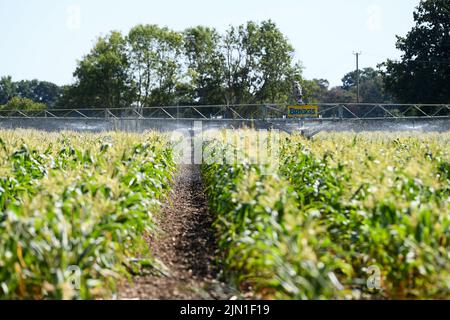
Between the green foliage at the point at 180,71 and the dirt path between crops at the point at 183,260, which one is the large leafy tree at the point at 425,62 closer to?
the green foliage at the point at 180,71

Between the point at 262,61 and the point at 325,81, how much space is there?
2035 inches

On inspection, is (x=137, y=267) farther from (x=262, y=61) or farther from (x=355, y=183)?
(x=262, y=61)

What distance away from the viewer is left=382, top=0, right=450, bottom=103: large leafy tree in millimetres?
41781

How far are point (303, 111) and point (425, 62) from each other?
70.5 ft

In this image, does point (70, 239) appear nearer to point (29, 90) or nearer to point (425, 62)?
point (425, 62)

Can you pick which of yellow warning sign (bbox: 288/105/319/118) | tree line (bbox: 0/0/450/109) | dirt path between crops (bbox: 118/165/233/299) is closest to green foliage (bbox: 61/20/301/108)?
tree line (bbox: 0/0/450/109)

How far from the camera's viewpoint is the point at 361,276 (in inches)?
237

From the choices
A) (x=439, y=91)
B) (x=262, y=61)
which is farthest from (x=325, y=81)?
(x=439, y=91)

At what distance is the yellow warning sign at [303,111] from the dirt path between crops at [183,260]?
46.2 feet

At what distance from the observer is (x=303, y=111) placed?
25500 mm

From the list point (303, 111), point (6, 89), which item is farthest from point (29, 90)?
point (303, 111)

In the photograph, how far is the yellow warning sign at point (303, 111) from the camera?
25.4 metres

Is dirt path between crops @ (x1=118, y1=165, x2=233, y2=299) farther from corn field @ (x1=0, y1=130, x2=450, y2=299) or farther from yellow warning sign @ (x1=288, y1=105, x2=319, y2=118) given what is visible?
yellow warning sign @ (x1=288, y1=105, x2=319, y2=118)
